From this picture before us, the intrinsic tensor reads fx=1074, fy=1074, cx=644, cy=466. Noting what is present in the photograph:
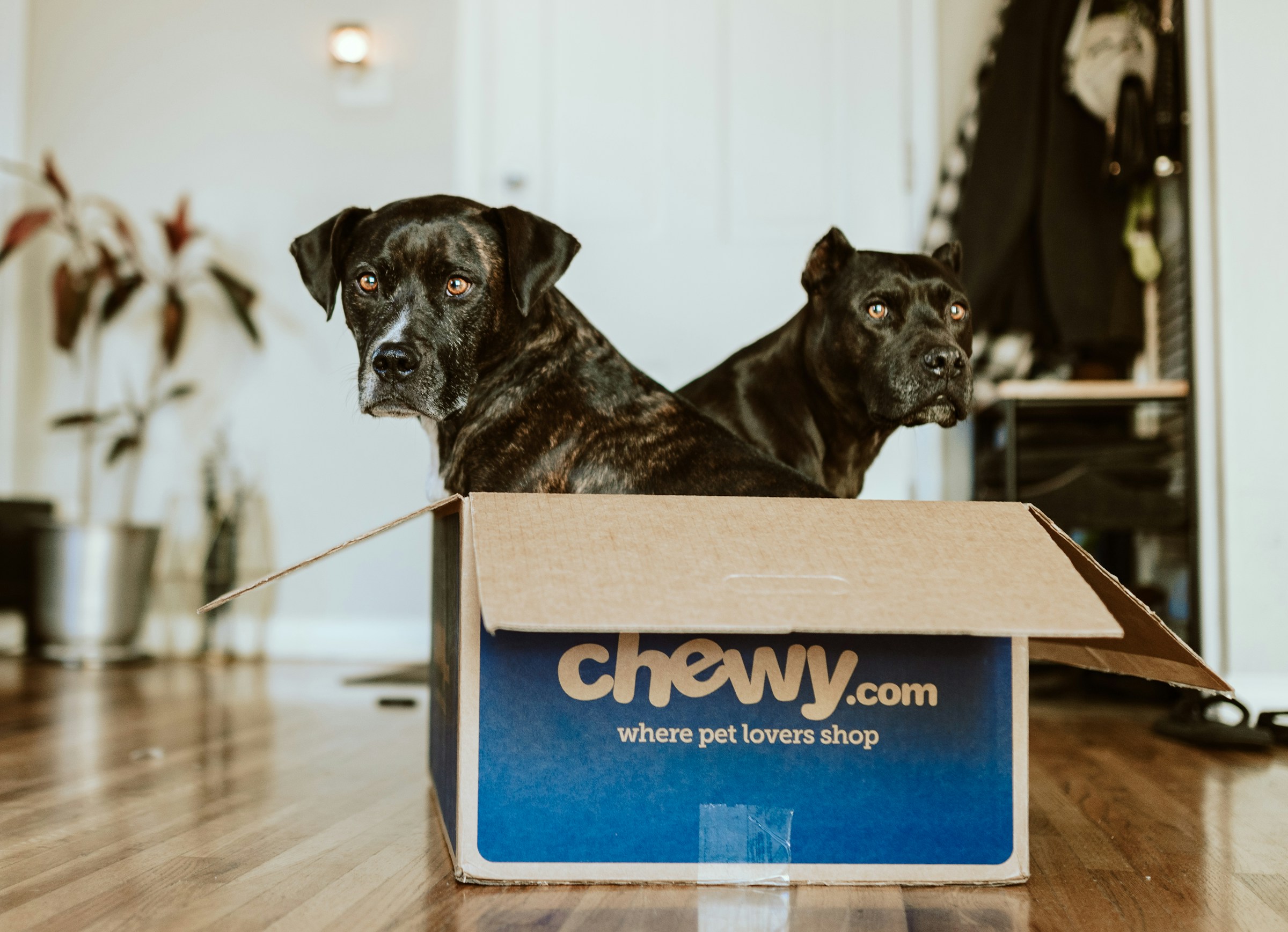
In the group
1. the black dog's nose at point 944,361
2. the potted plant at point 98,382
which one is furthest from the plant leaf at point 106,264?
the black dog's nose at point 944,361

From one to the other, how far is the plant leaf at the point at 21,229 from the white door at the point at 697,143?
151 cm

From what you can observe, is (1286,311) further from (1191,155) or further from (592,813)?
(592,813)

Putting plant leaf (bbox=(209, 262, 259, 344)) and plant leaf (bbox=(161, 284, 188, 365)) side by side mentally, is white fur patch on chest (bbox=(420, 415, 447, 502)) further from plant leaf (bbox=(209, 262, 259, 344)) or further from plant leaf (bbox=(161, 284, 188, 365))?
plant leaf (bbox=(161, 284, 188, 365))

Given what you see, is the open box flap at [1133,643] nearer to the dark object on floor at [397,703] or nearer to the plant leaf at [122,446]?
the dark object on floor at [397,703]

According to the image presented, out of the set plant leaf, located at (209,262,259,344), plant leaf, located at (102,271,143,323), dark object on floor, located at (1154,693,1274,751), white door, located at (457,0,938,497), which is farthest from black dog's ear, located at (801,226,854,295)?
plant leaf, located at (102,271,143,323)

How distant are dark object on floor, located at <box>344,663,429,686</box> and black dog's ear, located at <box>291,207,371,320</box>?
5.92ft

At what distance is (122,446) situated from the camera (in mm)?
3729

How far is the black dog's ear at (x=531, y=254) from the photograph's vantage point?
130cm

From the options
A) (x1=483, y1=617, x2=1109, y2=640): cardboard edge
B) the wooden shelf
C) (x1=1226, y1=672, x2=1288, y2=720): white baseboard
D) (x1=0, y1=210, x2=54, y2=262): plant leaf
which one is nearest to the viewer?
(x1=483, y1=617, x2=1109, y2=640): cardboard edge

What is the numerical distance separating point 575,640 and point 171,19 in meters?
3.81

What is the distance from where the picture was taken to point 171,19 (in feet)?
12.9

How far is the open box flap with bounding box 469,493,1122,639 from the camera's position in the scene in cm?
90

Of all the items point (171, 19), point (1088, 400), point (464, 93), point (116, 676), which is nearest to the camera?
point (1088, 400)

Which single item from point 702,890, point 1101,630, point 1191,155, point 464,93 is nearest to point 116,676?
point 464,93
